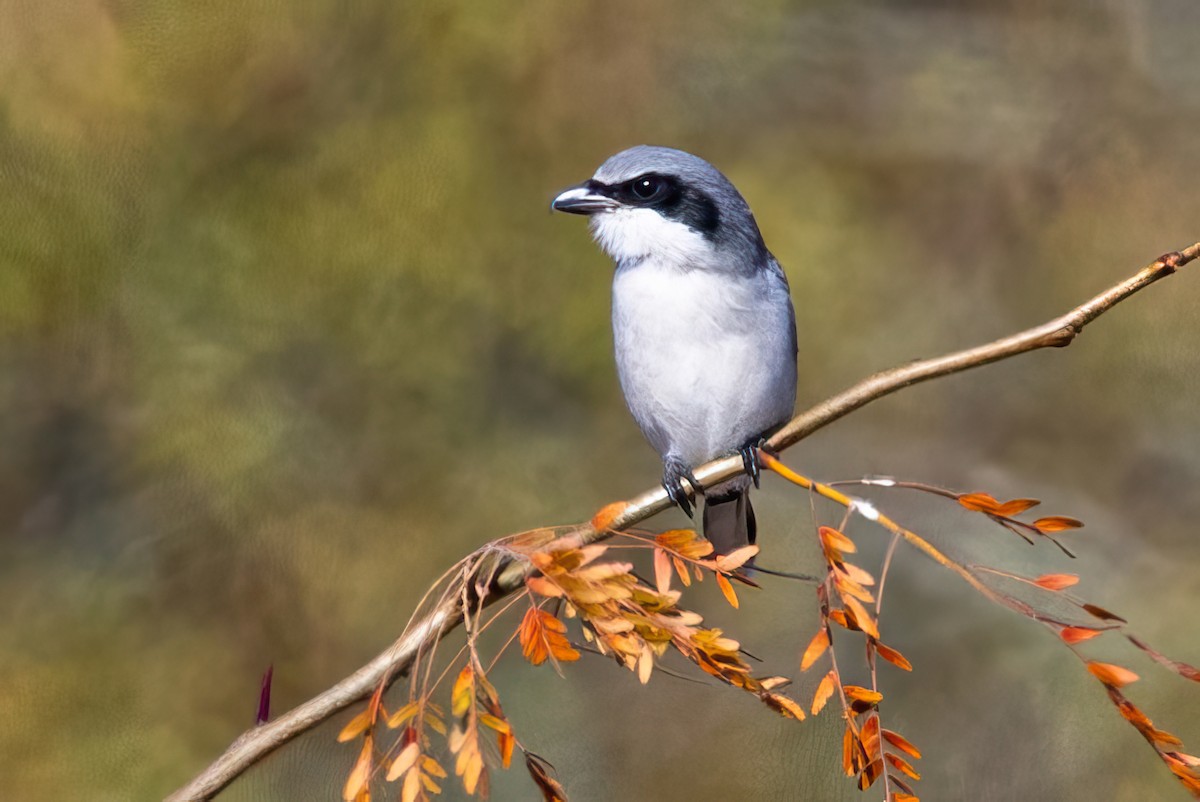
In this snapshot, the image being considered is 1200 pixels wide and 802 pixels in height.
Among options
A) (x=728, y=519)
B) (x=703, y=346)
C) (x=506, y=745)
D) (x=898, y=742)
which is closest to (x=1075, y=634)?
(x=898, y=742)

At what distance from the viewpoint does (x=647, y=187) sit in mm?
1488

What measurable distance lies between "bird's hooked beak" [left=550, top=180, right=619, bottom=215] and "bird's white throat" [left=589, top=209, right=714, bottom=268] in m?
0.01

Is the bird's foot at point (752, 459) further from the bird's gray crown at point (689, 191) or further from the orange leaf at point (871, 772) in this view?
the orange leaf at point (871, 772)

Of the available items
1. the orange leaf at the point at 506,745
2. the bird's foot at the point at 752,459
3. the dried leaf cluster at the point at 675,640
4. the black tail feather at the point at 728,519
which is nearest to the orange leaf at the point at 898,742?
the dried leaf cluster at the point at 675,640

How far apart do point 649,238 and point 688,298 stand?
3.4 inches

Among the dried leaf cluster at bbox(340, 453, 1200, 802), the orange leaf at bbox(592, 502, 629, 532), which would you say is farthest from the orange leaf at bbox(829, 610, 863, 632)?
the orange leaf at bbox(592, 502, 629, 532)

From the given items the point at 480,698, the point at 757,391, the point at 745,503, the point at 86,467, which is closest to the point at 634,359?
the point at 757,391

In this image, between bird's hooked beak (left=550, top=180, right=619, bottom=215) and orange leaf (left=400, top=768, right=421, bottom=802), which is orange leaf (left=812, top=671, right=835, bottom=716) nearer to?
orange leaf (left=400, top=768, right=421, bottom=802)

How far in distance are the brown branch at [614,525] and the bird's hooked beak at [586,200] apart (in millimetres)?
590

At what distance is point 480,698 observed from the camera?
858 mm

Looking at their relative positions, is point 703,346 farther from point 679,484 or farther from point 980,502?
point 980,502

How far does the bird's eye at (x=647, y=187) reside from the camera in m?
1.48

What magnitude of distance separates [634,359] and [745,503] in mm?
292

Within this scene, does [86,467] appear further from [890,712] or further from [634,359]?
[890,712]
